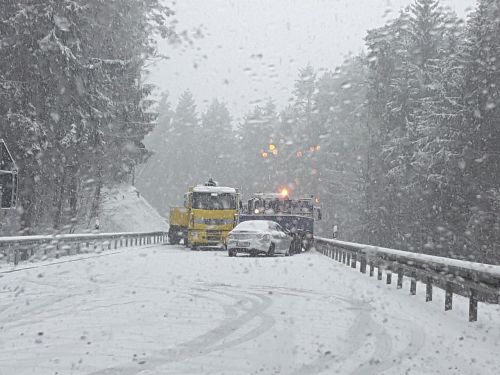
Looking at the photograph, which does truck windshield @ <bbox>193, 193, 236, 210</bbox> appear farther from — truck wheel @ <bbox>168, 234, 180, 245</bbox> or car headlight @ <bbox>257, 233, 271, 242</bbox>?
car headlight @ <bbox>257, 233, 271, 242</bbox>

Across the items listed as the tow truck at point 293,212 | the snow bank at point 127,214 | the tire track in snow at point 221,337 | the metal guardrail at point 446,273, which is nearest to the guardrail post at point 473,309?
the metal guardrail at point 446,273

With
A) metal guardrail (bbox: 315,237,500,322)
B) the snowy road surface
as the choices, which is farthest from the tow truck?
the snowy road surface

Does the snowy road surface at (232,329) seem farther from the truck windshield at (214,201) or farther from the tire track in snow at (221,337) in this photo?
the truck windshield at (214,201)

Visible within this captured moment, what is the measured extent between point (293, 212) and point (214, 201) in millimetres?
4856

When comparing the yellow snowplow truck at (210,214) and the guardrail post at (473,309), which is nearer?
the guardrail post at (473,309)

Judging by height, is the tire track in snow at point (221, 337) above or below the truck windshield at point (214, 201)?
below

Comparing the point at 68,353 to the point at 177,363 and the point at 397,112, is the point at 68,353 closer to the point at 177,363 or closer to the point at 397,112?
the point at 177,363

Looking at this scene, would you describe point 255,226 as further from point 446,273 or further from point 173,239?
point 446,273

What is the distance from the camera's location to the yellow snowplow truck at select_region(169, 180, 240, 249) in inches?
1173

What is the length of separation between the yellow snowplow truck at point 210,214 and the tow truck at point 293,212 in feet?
3.86

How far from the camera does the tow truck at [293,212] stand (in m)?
30.1

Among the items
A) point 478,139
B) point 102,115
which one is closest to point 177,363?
point 102,115

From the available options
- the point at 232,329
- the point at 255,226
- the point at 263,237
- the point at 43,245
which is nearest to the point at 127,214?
the point at 43,245

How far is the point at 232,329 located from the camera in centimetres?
796
